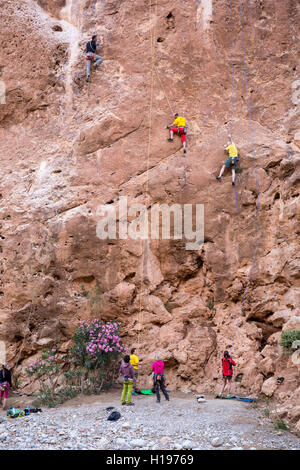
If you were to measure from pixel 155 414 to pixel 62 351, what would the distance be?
403cm

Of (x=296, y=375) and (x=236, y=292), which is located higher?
(x=236, y=292)

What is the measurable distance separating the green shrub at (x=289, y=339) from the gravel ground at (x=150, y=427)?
5.23ft

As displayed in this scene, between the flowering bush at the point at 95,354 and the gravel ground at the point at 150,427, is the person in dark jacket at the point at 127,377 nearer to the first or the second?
the gravel ground at the point at 150,427

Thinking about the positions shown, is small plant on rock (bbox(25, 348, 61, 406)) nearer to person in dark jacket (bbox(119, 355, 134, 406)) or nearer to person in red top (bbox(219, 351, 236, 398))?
person in dark jacket (bbox(119, 355, 134, 406))

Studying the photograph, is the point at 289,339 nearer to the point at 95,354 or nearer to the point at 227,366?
the point at 227,366

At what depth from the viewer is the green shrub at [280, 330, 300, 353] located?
482 inches

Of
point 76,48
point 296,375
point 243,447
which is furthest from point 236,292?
point 76,48

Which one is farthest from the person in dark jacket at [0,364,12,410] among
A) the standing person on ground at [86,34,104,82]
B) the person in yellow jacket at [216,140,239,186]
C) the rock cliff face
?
the standing person on ground at [86,34,104,82]

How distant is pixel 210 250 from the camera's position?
1450 centimetres

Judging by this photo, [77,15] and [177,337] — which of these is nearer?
[177,337]

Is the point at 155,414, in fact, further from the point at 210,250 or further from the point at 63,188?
the point at 63,188

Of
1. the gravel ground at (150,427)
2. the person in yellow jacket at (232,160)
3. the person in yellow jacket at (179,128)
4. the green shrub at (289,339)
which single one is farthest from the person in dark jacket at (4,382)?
the person in yellow jacket at (179,128)

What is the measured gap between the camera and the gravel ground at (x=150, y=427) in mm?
9297

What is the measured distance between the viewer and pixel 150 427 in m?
10.3
